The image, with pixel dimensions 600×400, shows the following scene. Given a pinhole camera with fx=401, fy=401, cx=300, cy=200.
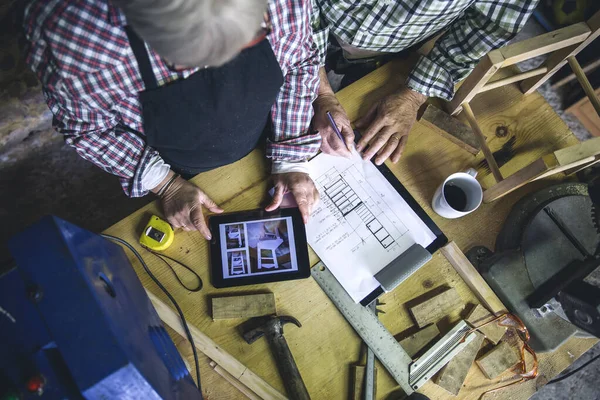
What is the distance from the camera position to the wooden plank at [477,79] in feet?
2.85

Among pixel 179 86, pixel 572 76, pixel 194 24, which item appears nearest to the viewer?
pixel 194 24

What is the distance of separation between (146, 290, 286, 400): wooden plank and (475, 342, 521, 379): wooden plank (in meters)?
0.48

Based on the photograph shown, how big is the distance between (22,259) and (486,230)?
1022 millimetres

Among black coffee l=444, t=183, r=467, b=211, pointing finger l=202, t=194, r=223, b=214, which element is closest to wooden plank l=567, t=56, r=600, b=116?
black coffee l=444, t=183, r=467, b=211

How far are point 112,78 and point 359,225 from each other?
2.08 feet

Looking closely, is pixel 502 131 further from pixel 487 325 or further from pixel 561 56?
pixel 487 325

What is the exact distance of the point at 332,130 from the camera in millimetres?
1072

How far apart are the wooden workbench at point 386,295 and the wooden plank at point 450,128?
0.06 feet

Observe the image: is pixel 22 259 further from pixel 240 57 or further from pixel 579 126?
pixel 579 126

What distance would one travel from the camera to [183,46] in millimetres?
562

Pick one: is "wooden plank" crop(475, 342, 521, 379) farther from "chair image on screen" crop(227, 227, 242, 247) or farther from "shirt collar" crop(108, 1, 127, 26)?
"shirt collar" crop(108, 1, 127, 26)

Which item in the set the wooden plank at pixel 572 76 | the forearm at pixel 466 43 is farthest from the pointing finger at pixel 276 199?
the wooden plank at pixel 572 76

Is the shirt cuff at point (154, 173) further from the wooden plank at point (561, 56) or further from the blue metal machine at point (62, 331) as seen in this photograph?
the wooden plank at point (561, 56)

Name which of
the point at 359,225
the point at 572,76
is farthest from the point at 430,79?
the point at 572,76
